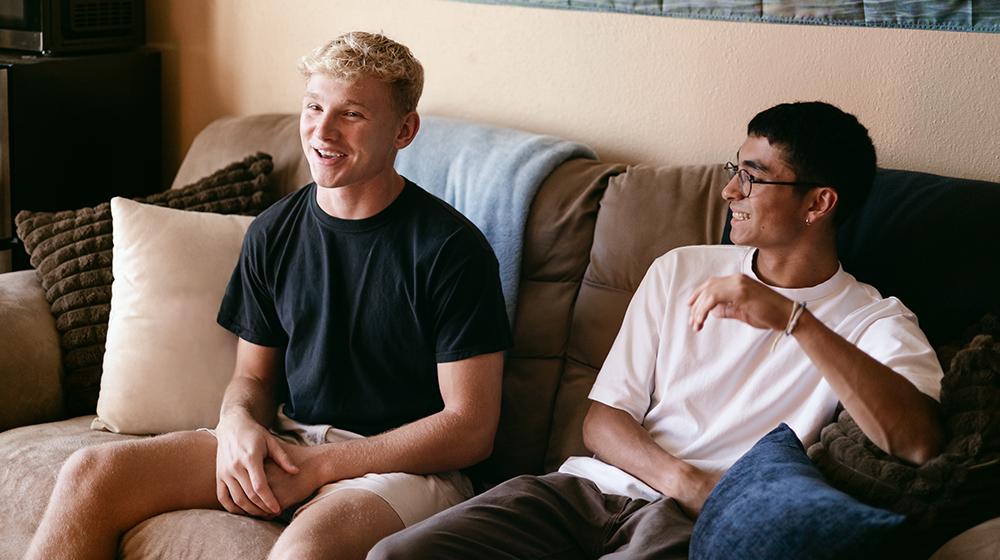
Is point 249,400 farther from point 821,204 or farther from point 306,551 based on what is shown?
point 821,204

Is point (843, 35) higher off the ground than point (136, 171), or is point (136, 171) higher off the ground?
point (843, 35)

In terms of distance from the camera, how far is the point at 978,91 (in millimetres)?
2092

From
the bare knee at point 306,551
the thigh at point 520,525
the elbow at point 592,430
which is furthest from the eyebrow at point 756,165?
the bare knee at point 306,551

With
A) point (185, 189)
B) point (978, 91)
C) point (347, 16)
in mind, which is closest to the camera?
point (978, 91)

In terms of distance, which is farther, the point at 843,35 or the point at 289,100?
the point at 289,100

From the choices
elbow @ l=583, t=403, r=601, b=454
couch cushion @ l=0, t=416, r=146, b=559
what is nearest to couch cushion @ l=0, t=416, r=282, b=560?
couch cushion @ l=0, t=416, r=146, b=559

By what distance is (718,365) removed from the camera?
A: 1.94 meters

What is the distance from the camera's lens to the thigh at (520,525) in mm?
1719

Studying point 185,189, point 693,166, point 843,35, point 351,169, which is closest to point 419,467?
point 351,169

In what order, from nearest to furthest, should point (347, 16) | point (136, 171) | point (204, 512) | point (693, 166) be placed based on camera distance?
point (204, 512), point (693, 166), point (347, 16), point (136, 171)

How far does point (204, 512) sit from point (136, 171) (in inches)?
66.4

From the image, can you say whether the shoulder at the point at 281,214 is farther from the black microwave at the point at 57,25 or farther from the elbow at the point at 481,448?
the black microwave at the point at 57,25

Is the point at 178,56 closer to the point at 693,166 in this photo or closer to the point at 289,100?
the point at 289,100

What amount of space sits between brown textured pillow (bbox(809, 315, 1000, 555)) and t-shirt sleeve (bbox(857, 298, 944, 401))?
6cm
